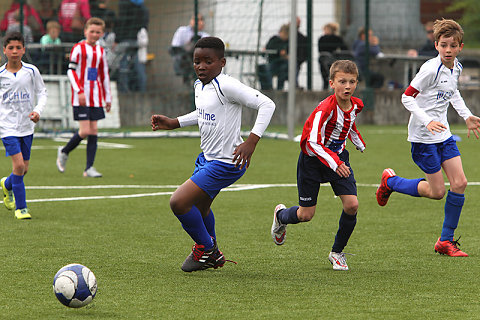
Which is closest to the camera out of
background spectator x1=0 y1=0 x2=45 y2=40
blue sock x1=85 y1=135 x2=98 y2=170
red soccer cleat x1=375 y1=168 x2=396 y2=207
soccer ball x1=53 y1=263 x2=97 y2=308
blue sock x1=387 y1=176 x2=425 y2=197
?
soccer ball x1=53 y1=263 x2=97 y2=308

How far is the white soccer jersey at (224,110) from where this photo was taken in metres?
6.14

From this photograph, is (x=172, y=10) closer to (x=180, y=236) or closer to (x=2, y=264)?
(x=180, y=236)

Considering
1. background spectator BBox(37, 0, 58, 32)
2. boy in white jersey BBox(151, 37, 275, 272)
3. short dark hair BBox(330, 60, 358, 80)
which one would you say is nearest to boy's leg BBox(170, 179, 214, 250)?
boy in white jersey BBox(151, 37, 275, 272)

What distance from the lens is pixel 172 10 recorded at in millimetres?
19688

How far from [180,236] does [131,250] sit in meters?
Result: 0.75

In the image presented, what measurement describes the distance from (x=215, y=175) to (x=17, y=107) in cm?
336

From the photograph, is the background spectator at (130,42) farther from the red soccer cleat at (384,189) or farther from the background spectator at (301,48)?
the red soccer cleat at (384,189)

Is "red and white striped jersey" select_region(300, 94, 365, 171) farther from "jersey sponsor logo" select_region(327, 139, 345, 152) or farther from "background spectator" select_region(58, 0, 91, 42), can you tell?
"background spectator" select_region(58, 0, 91, 42)

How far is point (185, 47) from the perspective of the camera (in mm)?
19047

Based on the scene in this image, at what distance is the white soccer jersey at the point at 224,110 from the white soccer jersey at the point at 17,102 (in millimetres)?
2981

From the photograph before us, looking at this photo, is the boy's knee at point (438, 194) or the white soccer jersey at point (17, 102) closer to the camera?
the boy's knee at point (438, 194)

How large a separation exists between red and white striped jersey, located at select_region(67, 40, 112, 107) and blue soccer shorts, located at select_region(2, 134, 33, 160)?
3.60 meters

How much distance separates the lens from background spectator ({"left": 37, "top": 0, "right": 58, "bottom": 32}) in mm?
19359

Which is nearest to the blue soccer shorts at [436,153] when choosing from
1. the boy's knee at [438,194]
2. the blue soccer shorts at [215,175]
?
the boy's knee at [438,194]
